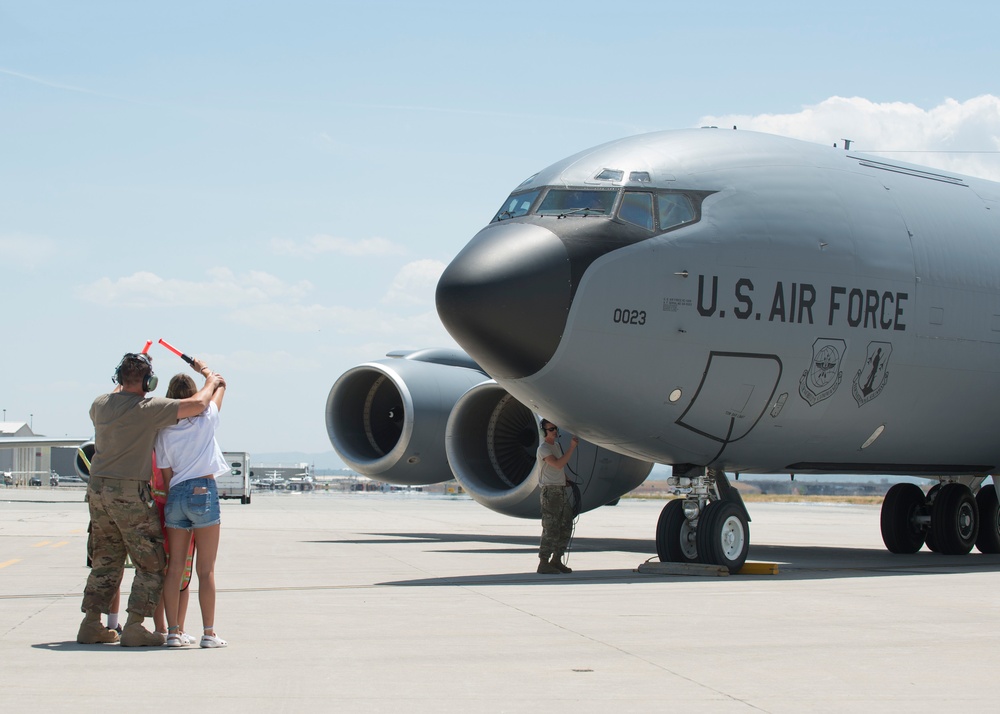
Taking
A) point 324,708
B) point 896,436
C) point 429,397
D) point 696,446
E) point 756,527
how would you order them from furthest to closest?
point 756,527 < point 429,397 < point 896,436 < point 696,446 < point 324,708

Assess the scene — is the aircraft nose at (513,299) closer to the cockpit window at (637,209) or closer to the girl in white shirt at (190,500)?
the cockpit window at (637,209)

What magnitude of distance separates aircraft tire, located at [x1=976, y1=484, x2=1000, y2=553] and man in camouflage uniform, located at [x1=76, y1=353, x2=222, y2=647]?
13.1 meters

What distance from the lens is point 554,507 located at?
13633mm

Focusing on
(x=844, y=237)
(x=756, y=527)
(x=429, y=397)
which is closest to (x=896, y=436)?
(x=844, y=237)

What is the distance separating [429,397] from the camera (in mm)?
20219

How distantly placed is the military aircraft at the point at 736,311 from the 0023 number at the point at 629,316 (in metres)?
0.03

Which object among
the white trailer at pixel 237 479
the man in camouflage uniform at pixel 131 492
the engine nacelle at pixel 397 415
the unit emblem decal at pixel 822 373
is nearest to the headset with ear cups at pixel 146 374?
the man in camouflage uniform at pixel 131 492

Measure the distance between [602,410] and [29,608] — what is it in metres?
5.77

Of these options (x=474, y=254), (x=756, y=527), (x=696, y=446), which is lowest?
(x=756, y=527)

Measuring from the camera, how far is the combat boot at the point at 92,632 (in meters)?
7.56

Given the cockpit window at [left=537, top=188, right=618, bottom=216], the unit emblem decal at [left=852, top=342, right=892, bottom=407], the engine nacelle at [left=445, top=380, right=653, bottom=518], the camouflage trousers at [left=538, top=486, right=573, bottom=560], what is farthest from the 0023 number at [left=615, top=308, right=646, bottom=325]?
the engine nacelle at [left=445, top=380, right=653, bottom=518]

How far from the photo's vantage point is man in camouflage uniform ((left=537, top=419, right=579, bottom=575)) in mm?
13414

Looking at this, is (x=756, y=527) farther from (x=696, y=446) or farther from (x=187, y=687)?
(x=187, y=687)

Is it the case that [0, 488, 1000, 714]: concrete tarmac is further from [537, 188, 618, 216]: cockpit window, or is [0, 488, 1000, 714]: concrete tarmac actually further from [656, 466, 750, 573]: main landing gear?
[537, 188, 618, 216]: cockpit window
